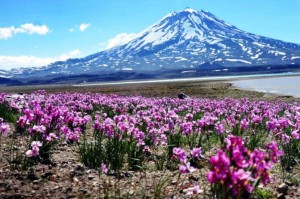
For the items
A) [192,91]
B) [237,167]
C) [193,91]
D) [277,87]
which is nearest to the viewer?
[237,167]

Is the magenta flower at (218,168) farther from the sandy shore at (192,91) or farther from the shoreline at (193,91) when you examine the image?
the sandy shore at (192,91)

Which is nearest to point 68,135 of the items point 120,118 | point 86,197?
point 120,118

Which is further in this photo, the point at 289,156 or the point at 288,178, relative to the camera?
the point at 289,156

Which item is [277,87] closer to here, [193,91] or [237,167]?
[193,91]

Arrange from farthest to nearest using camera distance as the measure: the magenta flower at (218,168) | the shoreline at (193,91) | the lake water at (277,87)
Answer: the lake water at (277,87) < the shoreline at (193,91) < the magenta flower at (218,168)

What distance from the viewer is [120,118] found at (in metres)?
9.02

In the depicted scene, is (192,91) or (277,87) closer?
(192,91)

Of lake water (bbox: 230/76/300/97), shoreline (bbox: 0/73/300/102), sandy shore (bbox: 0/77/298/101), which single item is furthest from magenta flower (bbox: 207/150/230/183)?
lake water (bbox: 230/76/300/97)

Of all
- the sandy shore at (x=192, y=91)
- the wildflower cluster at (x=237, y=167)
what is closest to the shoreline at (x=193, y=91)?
the sandy shore at (x=192, y=91)

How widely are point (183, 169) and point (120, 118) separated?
4.54 metres

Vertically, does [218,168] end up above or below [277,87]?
above

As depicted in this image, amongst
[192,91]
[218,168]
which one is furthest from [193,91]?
[218,168]

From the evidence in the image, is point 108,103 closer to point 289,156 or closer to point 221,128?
point 221,128

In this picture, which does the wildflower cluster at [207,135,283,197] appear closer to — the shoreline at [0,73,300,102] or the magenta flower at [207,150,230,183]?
the magenta flower at [207,150,230,183]
